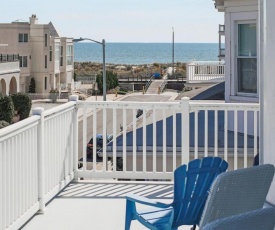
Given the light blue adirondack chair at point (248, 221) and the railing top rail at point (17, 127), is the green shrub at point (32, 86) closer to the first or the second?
the railing top rail at point (17, 127)

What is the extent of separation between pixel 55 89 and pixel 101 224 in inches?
A: 2123

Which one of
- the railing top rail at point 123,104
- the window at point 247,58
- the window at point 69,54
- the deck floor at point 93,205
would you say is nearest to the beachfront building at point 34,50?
the window at point 69,54

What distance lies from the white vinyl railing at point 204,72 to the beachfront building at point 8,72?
2914cm

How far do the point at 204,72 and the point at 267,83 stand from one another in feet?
51.4

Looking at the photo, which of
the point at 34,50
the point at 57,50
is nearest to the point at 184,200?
the point at 34,50

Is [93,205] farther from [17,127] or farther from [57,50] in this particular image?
[57,50]

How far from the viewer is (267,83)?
3.20 m

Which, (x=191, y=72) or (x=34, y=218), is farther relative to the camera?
(x=191, y=72)

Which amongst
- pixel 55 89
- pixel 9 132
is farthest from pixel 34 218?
pixel 55 89

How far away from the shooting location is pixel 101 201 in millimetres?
5977

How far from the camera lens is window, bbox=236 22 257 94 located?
8812mm

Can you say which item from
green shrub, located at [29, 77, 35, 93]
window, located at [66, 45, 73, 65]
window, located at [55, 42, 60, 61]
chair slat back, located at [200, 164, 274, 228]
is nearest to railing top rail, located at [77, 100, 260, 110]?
chair slat back, located at [200, 164, 274, 228]

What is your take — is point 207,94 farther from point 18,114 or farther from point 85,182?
point 18,114

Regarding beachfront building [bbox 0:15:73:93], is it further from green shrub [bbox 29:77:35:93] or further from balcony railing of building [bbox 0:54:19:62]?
balcony railing of building [bbox 0:54:19:62]
